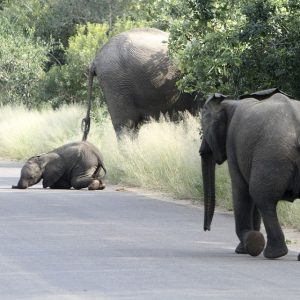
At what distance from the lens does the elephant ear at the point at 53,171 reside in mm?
23047

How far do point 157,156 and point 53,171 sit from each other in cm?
176

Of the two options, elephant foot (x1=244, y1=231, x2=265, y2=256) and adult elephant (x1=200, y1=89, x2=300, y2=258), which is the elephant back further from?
A: elephant foot (x1=244, y1=231, x2=265, y2=256)

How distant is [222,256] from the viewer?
13109mm

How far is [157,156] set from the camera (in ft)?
76.9

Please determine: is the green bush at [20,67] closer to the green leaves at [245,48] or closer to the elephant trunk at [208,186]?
the green leaves at [245,48]

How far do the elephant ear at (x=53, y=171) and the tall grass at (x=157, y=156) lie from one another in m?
1.40

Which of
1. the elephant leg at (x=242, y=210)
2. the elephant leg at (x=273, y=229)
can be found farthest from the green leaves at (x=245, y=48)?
the elephant leg at (x=273, y=229)

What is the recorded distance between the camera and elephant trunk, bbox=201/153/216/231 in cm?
1373

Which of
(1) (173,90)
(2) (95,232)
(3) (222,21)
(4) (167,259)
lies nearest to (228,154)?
(4) (167,259)

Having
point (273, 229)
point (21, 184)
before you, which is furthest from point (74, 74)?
point (273, 229)

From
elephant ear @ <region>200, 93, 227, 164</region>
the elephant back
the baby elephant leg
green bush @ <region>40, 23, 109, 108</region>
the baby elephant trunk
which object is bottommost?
green bush @ <region>40, 23, 109, 108</region>

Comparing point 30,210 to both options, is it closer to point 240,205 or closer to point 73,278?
point 240,205

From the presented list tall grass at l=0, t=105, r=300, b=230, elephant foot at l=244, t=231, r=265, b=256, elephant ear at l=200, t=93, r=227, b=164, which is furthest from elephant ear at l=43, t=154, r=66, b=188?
elephant foot at l=244, t=231, r=265, b=256

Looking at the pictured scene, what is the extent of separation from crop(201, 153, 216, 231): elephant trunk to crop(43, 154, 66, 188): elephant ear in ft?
30.7
